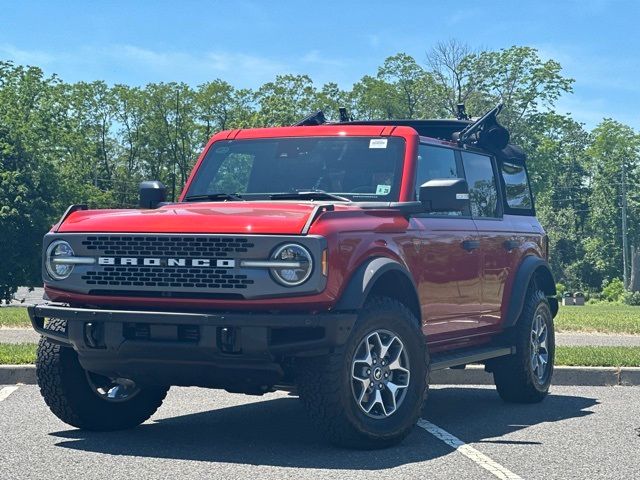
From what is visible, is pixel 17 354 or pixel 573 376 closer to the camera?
pixel 573 376

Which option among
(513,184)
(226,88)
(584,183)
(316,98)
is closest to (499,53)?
(316,98)

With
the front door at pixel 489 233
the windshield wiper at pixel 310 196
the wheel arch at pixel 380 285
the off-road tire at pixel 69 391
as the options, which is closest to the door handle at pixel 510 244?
the front door at pixel 489 233

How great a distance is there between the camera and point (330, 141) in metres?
8.30

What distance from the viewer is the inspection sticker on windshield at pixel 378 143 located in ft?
26.8

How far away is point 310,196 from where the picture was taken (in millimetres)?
7742

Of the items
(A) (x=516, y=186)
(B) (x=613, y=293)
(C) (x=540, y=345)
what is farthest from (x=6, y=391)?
(B) (x=613, y=293)

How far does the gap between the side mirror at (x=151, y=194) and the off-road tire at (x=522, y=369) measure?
3.26 meters

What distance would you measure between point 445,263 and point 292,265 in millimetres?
2017

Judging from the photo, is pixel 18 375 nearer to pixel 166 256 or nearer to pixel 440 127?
pixel 166 256

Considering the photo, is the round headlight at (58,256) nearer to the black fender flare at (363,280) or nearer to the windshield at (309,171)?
the windshield at (309,171)

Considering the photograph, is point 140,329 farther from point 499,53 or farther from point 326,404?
point 499,53

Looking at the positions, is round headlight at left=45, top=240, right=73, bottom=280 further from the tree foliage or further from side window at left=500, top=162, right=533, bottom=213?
the tree foliage

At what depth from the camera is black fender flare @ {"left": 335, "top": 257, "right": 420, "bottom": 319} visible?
6.61 meters

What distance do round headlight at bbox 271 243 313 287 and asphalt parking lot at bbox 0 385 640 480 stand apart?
1049 mm
